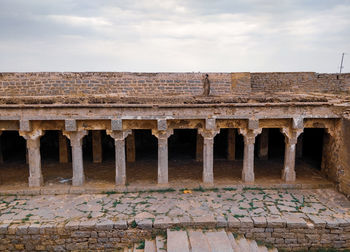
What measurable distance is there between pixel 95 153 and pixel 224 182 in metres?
5.77

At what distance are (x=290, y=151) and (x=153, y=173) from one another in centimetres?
506

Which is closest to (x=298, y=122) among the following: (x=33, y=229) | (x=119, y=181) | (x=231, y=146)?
(x=231, y=146)

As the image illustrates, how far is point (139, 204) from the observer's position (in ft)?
27.9

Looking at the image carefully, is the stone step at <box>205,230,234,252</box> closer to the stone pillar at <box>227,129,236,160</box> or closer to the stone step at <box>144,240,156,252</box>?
the stone step at <box>144,240,156,252</box>

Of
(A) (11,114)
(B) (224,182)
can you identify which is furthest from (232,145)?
(A) (11,114)

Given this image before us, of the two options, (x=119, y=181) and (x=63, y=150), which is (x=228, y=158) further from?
(x=63, y=150)

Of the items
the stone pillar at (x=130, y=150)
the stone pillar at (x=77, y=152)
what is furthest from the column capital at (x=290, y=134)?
the stone pillar at (x=77, y=152)

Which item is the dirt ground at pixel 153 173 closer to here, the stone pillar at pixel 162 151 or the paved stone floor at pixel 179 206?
the stone pillar at pixel 162 151

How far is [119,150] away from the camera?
9469 mm

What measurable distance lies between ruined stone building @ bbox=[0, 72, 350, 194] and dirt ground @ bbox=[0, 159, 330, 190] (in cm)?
4

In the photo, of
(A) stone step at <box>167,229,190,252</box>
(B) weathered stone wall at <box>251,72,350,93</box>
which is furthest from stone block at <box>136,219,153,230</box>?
(B) weathered stone wall at <box>251,72,350,93</box>

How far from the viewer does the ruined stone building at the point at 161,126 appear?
29.4ft

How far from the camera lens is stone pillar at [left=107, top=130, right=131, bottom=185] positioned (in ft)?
30.5

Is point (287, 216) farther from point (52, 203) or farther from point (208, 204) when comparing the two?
point (52, 203)
